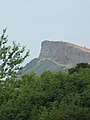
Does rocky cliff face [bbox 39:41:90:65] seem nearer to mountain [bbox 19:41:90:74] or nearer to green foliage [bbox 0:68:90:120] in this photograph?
mountain [bbox 19:41:90:74]

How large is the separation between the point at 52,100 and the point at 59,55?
15433 centimetres

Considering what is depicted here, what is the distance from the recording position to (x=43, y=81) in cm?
1842

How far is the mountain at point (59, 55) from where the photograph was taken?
162875 millimetres

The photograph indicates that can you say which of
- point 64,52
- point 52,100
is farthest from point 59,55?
point 52,100

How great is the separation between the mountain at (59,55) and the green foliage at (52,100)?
141m

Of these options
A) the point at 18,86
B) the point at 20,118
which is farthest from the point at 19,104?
the point at 18,86

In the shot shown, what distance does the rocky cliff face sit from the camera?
163 m

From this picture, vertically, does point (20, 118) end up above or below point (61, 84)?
below

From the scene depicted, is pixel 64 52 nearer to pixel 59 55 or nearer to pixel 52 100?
pixel 59 55

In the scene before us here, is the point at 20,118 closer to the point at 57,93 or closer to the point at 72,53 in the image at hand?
the point at 57,93

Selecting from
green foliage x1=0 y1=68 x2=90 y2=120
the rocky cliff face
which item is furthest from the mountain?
green foliage x1=0 y1=68 x2=90 y2=120

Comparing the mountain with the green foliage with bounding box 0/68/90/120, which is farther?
the mountain

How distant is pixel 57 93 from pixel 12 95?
3310 millimetres

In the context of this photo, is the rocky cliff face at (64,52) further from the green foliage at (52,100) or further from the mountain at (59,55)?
the green foliage at (52,100)
